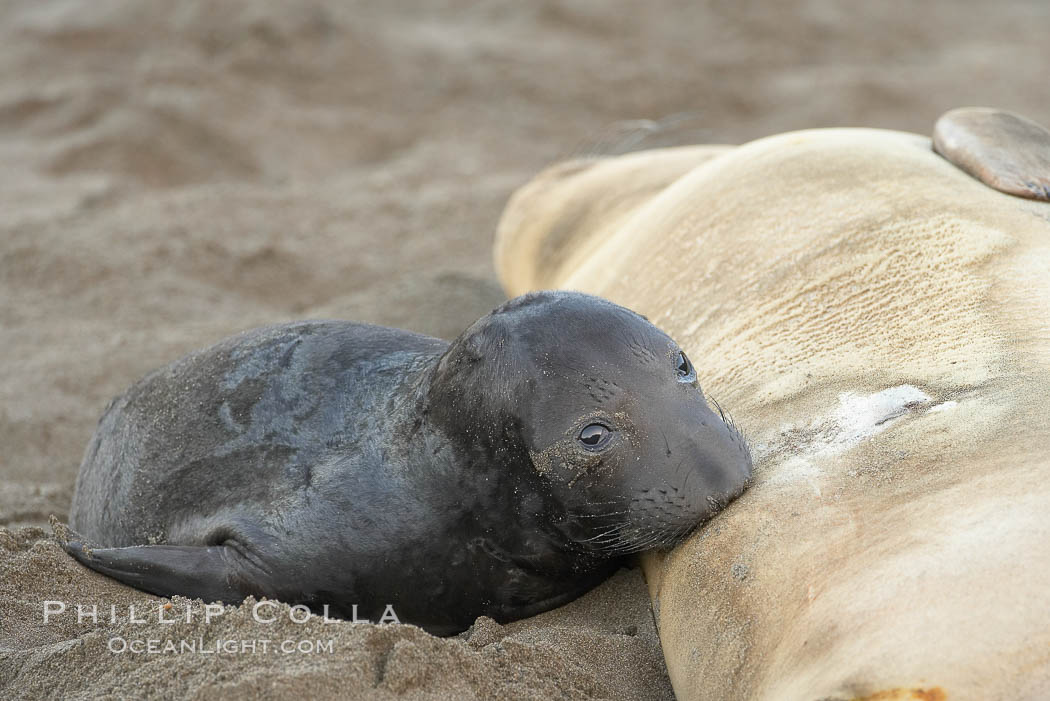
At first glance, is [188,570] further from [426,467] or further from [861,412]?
[861,412]

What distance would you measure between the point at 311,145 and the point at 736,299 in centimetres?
455

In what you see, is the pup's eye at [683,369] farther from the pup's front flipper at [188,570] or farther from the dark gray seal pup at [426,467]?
the pup's front flipper at [188,570]

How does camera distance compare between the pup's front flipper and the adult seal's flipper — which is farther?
the adult seal's flipper

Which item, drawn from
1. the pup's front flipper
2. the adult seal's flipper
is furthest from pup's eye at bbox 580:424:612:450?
the adult seal's flipper

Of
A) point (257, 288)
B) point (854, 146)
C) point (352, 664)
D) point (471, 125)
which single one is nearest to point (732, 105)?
point (471, 125)

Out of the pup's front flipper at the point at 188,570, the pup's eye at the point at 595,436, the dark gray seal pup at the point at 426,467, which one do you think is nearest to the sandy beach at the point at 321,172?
the pup's front flipper at the point at 188,570

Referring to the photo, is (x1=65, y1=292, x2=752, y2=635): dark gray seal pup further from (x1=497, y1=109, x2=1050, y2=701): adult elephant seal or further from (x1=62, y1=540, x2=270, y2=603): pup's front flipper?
(x1=497, y1=109, x2=1050, y2=701): adult elephant seal

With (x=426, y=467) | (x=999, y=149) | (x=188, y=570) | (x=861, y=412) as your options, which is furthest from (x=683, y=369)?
(x=999, y=149)

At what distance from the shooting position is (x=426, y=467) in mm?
2605

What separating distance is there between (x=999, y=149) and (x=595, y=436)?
1.50 meters

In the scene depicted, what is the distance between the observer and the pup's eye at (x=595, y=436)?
2373 mm

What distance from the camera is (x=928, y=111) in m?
7.08

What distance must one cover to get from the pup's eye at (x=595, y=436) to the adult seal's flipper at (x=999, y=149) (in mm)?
1297

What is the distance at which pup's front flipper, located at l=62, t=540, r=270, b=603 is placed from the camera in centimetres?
260
